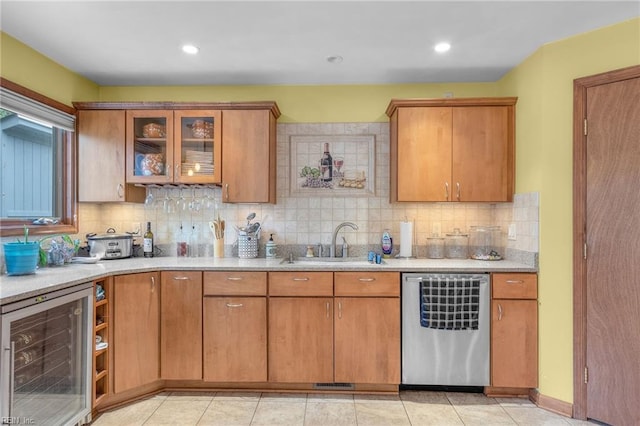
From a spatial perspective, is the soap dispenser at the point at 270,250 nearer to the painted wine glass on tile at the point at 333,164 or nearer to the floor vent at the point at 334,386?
the painted wine glass on tile at the point at 333,164

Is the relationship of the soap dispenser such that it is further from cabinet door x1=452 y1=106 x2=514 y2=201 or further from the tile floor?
cabinet door x1=452 y1=106 x2=514 y2=201

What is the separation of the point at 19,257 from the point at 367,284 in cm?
219

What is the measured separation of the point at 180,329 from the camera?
98.3 inches

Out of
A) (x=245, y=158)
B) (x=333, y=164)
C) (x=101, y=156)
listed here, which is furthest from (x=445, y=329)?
(x=101, y=156)

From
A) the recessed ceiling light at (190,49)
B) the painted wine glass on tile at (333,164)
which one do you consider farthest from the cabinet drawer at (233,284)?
the recessed ceiling light at (190,49)

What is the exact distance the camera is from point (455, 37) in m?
2.31

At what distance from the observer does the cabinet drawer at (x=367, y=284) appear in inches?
97.6

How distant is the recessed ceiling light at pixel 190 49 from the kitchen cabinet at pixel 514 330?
264 centimetres

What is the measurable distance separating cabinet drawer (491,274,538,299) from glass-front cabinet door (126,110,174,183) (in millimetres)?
2587

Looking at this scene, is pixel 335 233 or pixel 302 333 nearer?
pixel 302 333

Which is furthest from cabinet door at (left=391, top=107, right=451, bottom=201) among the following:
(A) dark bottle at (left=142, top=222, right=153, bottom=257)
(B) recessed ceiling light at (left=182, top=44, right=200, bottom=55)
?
(A) dark bottle at (left=142, top=222, right=153, bottom=257)

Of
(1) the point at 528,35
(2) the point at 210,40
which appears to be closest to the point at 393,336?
(1) the point at 528,35

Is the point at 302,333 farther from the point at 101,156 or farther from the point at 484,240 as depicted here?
the point at 101,156

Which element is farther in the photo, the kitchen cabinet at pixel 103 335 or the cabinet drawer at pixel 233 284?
the cabinet drawer at pixel 233 284
